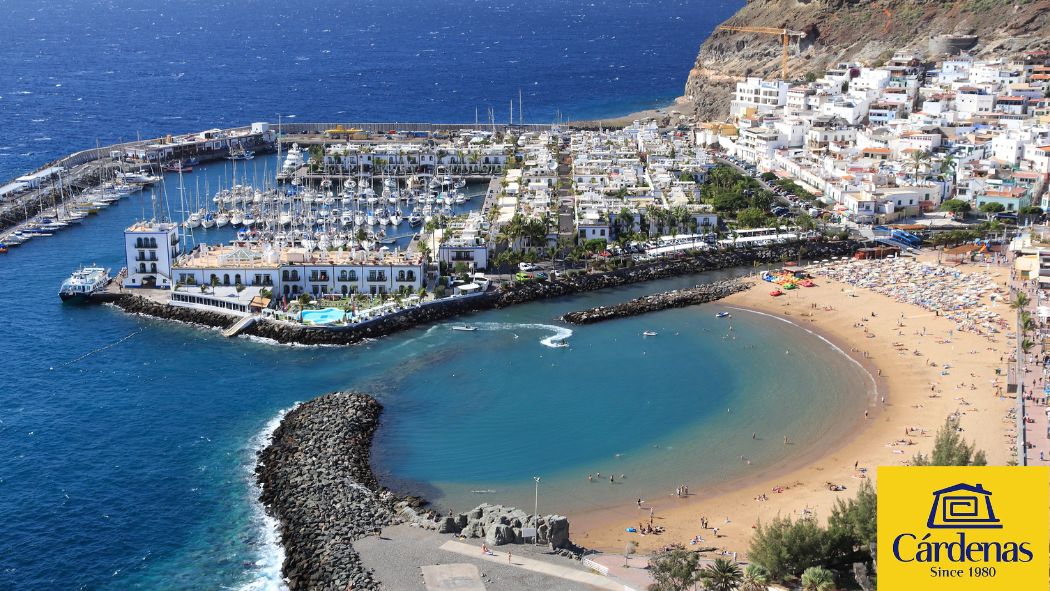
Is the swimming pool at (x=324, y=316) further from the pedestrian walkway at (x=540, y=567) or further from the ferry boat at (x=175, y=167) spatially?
the ferry boat at (x=175, y=167)

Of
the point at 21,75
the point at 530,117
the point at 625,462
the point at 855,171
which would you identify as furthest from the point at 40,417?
the point at 21,75

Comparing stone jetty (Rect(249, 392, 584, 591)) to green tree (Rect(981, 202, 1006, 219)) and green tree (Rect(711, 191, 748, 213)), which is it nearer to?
green tree (Rect(711, 191, 748, 213))

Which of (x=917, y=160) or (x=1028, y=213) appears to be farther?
(x=917, y=160)

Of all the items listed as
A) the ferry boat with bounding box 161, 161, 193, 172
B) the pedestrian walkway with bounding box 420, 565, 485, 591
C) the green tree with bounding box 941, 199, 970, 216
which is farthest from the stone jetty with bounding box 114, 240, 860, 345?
the ferry boat with bounding box 161, 161, 193, 172

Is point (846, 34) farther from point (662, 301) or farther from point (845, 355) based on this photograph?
point (845, 355)

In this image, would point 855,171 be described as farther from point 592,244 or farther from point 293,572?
point 293,572

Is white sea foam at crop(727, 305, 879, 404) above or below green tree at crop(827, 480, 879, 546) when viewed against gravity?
above

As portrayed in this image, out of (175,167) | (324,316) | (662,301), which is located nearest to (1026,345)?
(662,301)

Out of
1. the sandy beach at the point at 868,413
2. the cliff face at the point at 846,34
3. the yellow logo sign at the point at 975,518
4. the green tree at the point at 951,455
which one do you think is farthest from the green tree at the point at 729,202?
the yellow logo sign at the point at 975,518
